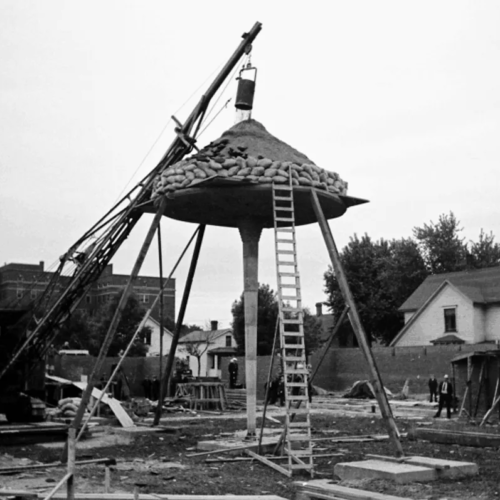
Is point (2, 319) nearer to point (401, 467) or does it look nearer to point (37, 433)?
point (37, 433)

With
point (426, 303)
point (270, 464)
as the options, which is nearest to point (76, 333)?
point (426, 303)

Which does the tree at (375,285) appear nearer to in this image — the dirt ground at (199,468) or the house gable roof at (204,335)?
the house gable roof at (204,335)

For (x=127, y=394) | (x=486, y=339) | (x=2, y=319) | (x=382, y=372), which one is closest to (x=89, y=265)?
(x=2, y=319)

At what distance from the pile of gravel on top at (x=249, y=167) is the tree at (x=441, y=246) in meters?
60.3

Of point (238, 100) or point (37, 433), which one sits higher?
point (238, 100)

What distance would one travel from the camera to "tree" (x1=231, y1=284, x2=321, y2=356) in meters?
63.0

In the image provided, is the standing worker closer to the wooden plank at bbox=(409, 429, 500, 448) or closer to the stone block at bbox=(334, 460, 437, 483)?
the wooden plank at bbox=(409, 429, 500, 448)

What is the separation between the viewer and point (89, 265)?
23531mm

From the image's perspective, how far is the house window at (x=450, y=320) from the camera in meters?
56.6

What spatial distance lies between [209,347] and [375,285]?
22.2 meters

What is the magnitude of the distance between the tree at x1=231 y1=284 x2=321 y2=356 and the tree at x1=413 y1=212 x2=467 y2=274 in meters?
13.9

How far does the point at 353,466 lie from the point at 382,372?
34.4 m

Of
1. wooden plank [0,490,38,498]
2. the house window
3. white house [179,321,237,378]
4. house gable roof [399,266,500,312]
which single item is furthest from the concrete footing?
white house [179,321,237,378]

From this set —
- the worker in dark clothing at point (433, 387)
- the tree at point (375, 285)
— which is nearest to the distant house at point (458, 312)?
the tree at point (375, 285)
